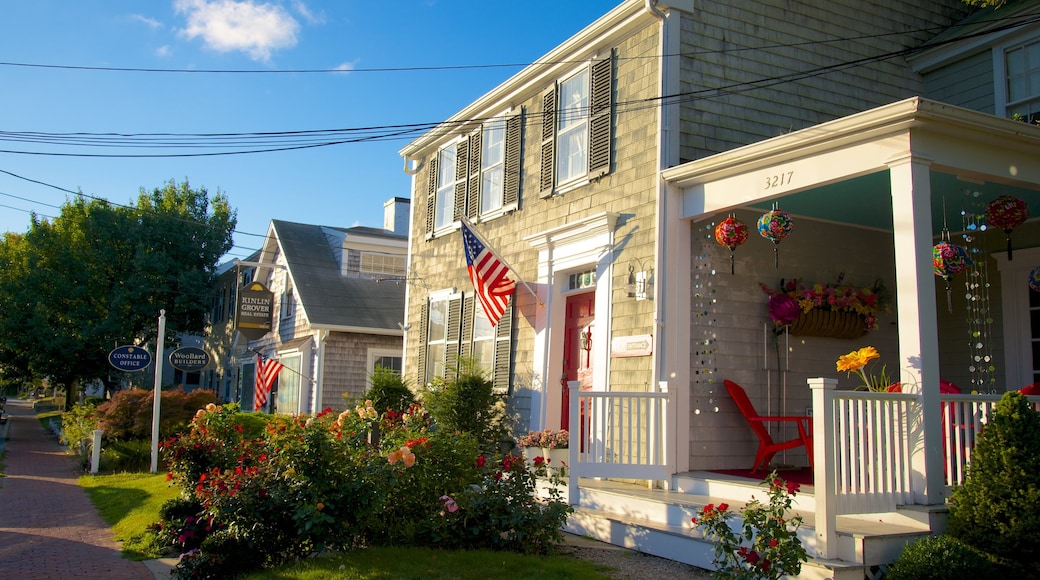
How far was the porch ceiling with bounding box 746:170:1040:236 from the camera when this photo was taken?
7.70m

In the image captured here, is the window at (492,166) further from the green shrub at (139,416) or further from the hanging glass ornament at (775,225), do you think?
the green shrub at (139,416)

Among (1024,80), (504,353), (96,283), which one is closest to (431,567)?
(504,353)

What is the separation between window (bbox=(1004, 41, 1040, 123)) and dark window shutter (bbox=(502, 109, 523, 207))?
6.10 m

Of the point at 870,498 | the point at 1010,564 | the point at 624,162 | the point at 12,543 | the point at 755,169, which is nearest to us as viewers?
the point at 1010,564

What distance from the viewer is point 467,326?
42.4 ft

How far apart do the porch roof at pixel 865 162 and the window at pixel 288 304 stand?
14.0 metres

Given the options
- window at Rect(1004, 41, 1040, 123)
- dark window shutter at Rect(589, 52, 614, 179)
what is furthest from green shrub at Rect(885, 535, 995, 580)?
window at Rect(1004, 41, 1040, 123)

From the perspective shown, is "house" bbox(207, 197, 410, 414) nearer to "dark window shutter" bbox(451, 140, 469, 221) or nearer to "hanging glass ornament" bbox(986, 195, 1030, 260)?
"dark window shutter" bbox(451, 140, 469, 221)

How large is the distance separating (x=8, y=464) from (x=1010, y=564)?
17564 millimetres

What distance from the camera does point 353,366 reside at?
764 inches

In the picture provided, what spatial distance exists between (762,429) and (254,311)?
52.3ft

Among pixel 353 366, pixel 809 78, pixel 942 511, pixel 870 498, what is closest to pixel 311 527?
pixel 870 498

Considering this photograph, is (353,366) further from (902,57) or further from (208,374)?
(902,57)

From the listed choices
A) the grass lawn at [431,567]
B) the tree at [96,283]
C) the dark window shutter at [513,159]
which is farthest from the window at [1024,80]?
the tree at [96,283]
